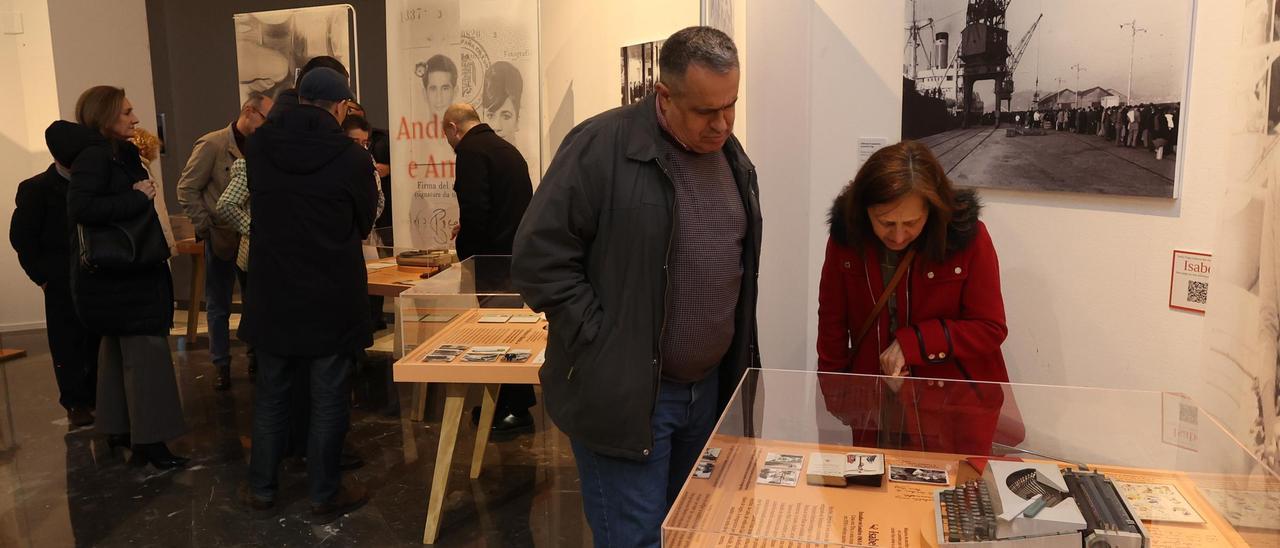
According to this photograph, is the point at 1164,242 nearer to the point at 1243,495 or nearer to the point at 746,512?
the point at 1243,495

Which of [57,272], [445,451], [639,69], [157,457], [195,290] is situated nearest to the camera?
[445,451]

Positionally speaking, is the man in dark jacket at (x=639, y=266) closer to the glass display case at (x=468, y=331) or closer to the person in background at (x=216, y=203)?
the glass display case at (x=468, y=331)

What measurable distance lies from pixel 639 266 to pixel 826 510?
26.5 inches

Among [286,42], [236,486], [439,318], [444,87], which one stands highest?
[286,42]

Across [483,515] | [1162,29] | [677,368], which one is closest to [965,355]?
[677,368]

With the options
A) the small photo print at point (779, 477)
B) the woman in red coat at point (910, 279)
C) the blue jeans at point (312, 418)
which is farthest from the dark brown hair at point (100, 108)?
the small photo print at point (779, 477)

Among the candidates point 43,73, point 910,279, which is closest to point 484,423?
point 910,279

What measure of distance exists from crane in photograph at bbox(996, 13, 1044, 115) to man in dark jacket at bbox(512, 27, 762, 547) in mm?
1454

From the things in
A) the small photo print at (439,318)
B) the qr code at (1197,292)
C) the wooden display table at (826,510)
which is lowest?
the small photo print at (439,318)

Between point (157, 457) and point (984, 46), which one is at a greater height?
point (984, 46)

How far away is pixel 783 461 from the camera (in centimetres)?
190

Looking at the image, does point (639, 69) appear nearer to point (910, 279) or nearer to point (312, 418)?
point (312, 418)

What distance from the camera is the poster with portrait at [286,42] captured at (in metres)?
6.86

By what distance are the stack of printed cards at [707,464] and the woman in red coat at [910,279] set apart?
0.39m
